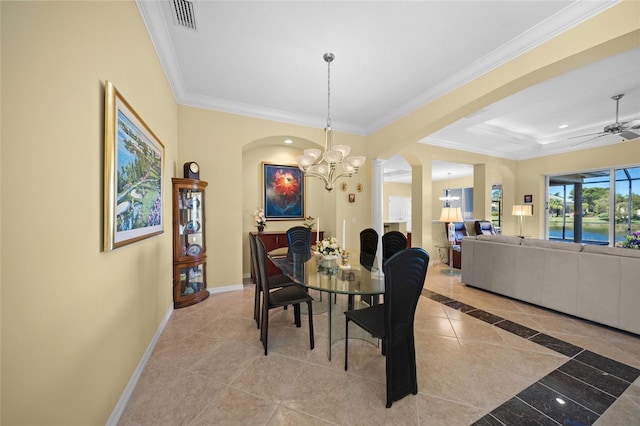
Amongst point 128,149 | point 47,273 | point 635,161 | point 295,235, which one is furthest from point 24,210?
point 635,161

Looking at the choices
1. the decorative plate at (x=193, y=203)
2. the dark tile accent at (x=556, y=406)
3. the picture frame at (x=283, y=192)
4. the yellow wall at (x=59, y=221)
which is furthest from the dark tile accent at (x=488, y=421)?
the picture frame at (x=283, y=192)

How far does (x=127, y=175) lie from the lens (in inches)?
62.6

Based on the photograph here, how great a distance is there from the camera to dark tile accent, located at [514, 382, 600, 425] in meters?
1.47

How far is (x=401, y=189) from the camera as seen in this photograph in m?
11.6

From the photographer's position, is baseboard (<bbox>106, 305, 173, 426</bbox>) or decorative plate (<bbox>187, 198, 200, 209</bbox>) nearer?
baseboard (<bbox>106, 305, 173, 426</bbox>)

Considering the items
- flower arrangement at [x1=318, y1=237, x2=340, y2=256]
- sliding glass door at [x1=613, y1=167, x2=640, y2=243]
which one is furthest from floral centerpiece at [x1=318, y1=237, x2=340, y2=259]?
sliding glass door at [x1=613, y1=167, x2=640, y2=243]

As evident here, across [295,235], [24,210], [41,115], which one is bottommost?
[295,235]

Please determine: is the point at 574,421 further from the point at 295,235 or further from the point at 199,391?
the point at 295,235

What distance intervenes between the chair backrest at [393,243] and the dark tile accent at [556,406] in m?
1.57

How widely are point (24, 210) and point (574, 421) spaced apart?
2931 mm

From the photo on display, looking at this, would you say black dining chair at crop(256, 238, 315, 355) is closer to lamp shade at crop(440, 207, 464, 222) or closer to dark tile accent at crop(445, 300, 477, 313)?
dark tile accent at crop(445, 300, 477, 313)

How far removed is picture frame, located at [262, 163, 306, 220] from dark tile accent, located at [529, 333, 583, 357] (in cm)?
381

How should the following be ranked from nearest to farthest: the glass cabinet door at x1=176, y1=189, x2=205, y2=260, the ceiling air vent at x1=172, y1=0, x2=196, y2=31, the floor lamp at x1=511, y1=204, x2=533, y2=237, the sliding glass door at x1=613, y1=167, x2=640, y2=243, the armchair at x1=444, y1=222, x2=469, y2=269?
1. the ceiling air vent at x1=172, y1=0, x2=196, y2=31
2. the glass cabinet door at x1=176, y1=189, x2=205, y2=260
3. the sliding glass door at x1=613, y1=167, x2=640, y2=243
4. the armchair at x1=444, y1=222, x2=469, y2=269
5. the floor lamp at x1=511, y1=204, x2=533, y2=237

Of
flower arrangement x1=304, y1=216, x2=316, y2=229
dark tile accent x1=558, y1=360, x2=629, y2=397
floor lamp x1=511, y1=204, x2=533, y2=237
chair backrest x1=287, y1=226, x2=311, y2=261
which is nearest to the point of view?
dark tile accent x1=558, y1=360, x2=629, y2=397
